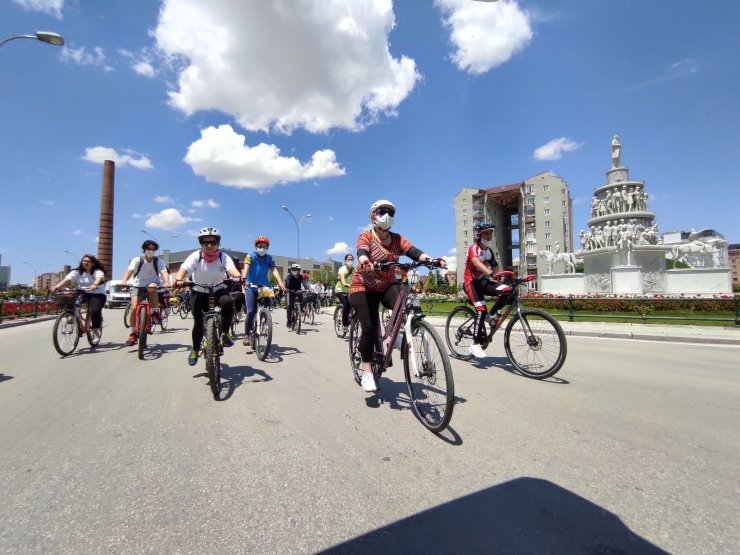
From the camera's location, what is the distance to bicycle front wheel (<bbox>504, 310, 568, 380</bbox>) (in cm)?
448

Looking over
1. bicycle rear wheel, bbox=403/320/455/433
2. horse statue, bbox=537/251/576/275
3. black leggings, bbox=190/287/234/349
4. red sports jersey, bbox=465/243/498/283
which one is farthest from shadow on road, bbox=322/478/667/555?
horse statue, bbox=537/251/576/275

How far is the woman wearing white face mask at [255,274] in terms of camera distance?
6.67m

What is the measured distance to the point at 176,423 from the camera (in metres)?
3.18

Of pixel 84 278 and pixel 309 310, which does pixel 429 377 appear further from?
pixel 309 310

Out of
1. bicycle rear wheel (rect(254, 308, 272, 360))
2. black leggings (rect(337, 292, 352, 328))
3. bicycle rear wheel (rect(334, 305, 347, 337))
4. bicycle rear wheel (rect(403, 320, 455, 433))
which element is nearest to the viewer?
bicycle rear wheel (rect(403, 320, 455, 433))

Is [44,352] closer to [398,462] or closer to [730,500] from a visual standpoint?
[398,462]

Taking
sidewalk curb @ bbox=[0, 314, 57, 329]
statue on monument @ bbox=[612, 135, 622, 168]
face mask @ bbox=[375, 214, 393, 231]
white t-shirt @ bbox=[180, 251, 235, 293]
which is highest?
statue on monument @ bbox=[612, 135, 622, 168]

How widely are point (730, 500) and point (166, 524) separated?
9.95 ft

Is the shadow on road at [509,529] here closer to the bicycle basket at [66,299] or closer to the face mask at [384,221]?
the face mask at [384,221]

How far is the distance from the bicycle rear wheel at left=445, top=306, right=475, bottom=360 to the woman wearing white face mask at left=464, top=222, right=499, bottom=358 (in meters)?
0.25

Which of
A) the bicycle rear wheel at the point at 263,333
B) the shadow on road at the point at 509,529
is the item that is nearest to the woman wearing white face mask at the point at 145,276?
the bicycle rear wheel at the point at 263,333

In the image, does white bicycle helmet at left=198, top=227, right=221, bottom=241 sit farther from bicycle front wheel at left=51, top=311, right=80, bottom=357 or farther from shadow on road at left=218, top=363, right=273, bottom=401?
bicycle front wheel at left=51, top=311, right=80, bottom=357

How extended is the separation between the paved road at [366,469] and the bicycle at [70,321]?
2347 mm

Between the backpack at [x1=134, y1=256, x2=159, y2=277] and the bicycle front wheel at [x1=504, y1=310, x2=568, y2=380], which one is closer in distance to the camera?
the bicycle front wheel at [x1=504, y1=310, x2=568, y2=380]
